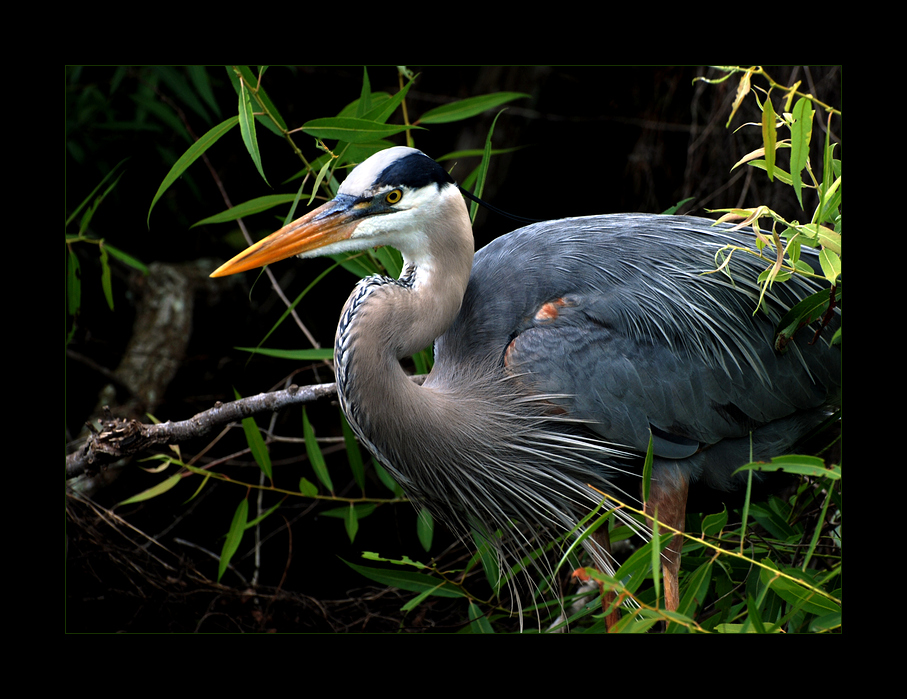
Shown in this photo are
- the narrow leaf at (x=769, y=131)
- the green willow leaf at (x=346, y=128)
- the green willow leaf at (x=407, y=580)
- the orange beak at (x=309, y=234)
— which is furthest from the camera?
the green willow leaf at (x=407, y=580)

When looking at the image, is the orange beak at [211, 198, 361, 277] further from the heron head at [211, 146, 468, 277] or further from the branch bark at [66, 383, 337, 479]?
the branch bark at [66, 383, 337, 479]

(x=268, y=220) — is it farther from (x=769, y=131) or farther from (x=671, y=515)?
(x=769, y=131)

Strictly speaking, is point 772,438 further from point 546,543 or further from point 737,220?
point 737,220

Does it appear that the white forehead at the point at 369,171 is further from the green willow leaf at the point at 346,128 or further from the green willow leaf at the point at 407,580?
the green willow leaf at the point at 407,580

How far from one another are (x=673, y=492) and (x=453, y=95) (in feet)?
5.98

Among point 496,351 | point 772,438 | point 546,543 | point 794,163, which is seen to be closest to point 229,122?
point 496,351

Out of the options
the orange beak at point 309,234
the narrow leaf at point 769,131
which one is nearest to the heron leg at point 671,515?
Answer: the narrow leaf at point 769,131

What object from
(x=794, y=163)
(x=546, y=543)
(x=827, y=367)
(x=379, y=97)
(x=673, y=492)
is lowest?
(x=546, y=543)

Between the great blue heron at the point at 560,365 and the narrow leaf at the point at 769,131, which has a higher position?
the narrow leaf at the point at 769,131

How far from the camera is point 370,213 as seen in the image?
4.19ft

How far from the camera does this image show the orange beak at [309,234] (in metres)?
1.24

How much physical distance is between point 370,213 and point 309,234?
11cm

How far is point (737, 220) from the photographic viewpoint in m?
1.89

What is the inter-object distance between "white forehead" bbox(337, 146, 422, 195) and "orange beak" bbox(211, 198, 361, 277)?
0.03 metres
